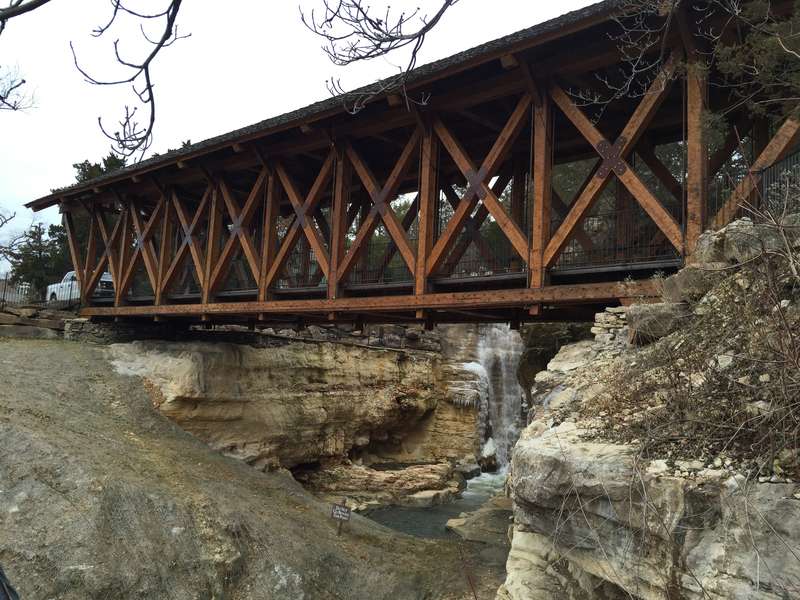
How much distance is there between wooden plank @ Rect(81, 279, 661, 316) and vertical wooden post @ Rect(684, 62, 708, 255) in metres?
0.91

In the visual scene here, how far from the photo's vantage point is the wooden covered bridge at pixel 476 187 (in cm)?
809

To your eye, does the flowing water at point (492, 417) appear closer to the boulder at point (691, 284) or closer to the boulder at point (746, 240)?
the boulder at point (691, 284)

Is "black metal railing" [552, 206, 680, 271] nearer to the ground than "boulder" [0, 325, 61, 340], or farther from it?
farther from it

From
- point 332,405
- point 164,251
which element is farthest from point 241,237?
point 332,405

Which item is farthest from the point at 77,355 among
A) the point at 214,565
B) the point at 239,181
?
the point at 214,565

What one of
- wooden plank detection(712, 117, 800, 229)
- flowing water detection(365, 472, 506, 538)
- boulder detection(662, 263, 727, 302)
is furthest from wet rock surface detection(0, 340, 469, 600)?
wooden plank detection(712, 117, 800, 229)

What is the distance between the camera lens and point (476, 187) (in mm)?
9555

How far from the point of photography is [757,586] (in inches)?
125

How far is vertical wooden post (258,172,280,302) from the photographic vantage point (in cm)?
1274

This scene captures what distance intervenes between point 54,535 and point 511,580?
6.13 m

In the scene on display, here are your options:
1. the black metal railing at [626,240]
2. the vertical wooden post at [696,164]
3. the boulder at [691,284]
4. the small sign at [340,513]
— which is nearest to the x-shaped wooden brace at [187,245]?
the small sign at [340,513]

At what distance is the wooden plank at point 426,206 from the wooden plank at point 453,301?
381mm

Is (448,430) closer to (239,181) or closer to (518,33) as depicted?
(239,181)

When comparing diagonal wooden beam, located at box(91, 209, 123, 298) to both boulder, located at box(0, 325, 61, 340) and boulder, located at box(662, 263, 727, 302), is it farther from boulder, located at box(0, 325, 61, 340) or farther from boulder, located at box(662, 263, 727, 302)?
A: boulder, located at box(662, 263, 727, 302)
